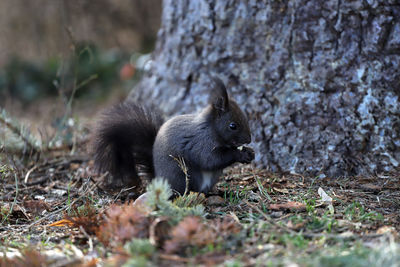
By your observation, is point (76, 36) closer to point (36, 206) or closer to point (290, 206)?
point (36, 206)

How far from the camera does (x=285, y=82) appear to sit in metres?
3.05

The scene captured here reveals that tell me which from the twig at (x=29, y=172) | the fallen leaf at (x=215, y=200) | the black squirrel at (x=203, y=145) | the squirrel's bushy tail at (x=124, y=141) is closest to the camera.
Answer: the fallen leaf at (x=215, y=200)

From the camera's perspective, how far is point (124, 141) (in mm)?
2801

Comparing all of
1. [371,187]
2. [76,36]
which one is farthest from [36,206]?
[76,36]

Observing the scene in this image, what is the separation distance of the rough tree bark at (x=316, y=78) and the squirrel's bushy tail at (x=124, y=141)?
757 mm

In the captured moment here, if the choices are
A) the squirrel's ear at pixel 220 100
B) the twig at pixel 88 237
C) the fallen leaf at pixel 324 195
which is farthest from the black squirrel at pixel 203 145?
the twig at pixel 88 237

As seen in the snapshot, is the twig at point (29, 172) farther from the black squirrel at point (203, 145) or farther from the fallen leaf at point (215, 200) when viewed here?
the fallen leaf at point (215, 200)

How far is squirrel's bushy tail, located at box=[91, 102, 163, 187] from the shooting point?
279 cm

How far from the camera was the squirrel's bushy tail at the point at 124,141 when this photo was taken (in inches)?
110

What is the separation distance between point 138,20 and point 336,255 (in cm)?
759

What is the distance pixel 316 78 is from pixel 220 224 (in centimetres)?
154

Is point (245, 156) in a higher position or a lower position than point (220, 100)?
lower

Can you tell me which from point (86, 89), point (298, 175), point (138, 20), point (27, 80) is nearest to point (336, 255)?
point (298, 175)

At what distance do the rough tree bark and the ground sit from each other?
0.18 metres
